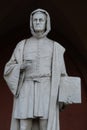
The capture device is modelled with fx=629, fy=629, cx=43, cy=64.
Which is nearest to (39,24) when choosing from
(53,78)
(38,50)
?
(38,50)

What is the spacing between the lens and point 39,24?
769 cm

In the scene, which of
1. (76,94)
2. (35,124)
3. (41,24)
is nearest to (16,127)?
(35,124)

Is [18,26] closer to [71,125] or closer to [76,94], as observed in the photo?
[71,125]

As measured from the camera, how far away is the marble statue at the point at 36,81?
738 cm

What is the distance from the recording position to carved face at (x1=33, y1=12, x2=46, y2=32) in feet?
25.2

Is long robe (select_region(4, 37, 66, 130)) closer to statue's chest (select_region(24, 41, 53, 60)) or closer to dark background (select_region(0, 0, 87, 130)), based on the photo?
statue's chest (select_region(24, 41, 53, 60))

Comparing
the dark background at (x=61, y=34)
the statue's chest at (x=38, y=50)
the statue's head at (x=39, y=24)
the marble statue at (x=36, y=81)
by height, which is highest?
the dark background at (x=61, y=34)

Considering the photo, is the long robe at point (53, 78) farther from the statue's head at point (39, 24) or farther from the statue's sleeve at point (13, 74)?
the statue's head at point (39, 24)

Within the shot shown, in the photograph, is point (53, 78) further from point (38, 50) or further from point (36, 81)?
point (38, 50)

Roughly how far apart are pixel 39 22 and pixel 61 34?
6.03m

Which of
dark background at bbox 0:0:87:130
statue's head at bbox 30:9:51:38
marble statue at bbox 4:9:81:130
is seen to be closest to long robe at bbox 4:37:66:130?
marble statue at bbox 4:9:81:130

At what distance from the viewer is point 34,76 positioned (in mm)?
7500

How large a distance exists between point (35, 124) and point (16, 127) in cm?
23

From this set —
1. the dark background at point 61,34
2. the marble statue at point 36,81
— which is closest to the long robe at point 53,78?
the marble statue at point 36,81
